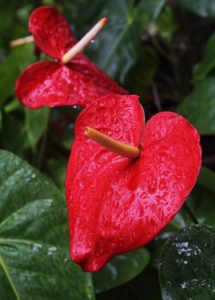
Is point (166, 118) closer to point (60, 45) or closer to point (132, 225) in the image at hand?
point (132, 225)

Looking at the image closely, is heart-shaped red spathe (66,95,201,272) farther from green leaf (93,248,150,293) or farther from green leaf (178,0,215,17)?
green leaf (178,0,215,17)

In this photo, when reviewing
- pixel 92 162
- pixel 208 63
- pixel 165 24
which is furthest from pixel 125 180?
pixel 165 24

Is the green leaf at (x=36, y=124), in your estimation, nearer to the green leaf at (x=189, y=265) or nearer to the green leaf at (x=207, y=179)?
the green leaf at (x=207, y=179)

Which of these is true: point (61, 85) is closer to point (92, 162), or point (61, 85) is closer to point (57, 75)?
point (57, 75)

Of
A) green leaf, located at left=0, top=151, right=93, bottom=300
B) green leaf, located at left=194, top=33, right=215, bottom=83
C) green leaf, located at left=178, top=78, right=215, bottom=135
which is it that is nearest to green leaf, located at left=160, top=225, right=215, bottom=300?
green leaf, located at left=0, top=151, right=93, bottom=300

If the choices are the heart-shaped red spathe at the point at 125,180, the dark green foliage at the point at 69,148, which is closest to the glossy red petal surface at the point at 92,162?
the heart-shaped red spathe at the point at 125,180

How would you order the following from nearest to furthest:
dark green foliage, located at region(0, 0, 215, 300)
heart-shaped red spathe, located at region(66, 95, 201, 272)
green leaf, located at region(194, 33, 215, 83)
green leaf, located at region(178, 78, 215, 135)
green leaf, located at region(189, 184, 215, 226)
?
heart-shaped red spathe, located at region(66, 95, 201, 272), dark green foliage, located at region(0, 0, 215, 300), green leaf, located at region(189, 184, 215, 226), green leaf, located at region(178, 78, 215, 135), green leaf, located at region(194, 33, 215, 83)
